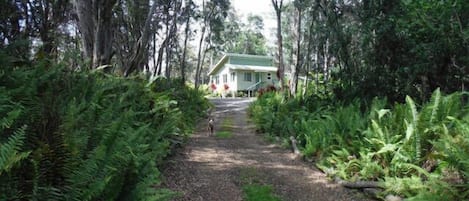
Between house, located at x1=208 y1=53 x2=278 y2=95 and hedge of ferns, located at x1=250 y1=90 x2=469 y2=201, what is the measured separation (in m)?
29.8

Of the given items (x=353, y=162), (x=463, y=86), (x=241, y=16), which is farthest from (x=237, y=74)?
(x=353, y=162)

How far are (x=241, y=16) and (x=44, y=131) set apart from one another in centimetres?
4201

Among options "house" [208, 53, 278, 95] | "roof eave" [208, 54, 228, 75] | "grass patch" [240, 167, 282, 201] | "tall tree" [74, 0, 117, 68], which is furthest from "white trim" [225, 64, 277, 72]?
"grass patch" [240, 167, 282, 201]

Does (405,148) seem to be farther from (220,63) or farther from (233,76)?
(220,63)

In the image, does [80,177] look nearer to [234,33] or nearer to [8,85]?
[8,85]

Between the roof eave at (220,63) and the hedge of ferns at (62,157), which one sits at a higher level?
the roof eave at (220,63)

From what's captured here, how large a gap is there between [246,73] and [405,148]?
3357 centimetres

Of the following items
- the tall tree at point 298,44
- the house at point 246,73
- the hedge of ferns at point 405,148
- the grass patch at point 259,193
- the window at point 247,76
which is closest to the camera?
the hedge of ferns at point 405,148

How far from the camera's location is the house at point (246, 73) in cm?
3903

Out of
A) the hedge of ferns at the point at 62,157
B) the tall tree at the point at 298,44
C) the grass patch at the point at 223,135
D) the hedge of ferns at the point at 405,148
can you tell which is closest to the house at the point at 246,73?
the tall tree at the point at 298,44

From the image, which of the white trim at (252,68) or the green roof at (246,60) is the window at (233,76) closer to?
the white trim at (252,68)

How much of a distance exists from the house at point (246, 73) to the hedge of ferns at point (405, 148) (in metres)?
29.8

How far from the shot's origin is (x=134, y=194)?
3.04 m

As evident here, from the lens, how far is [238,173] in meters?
7.23
